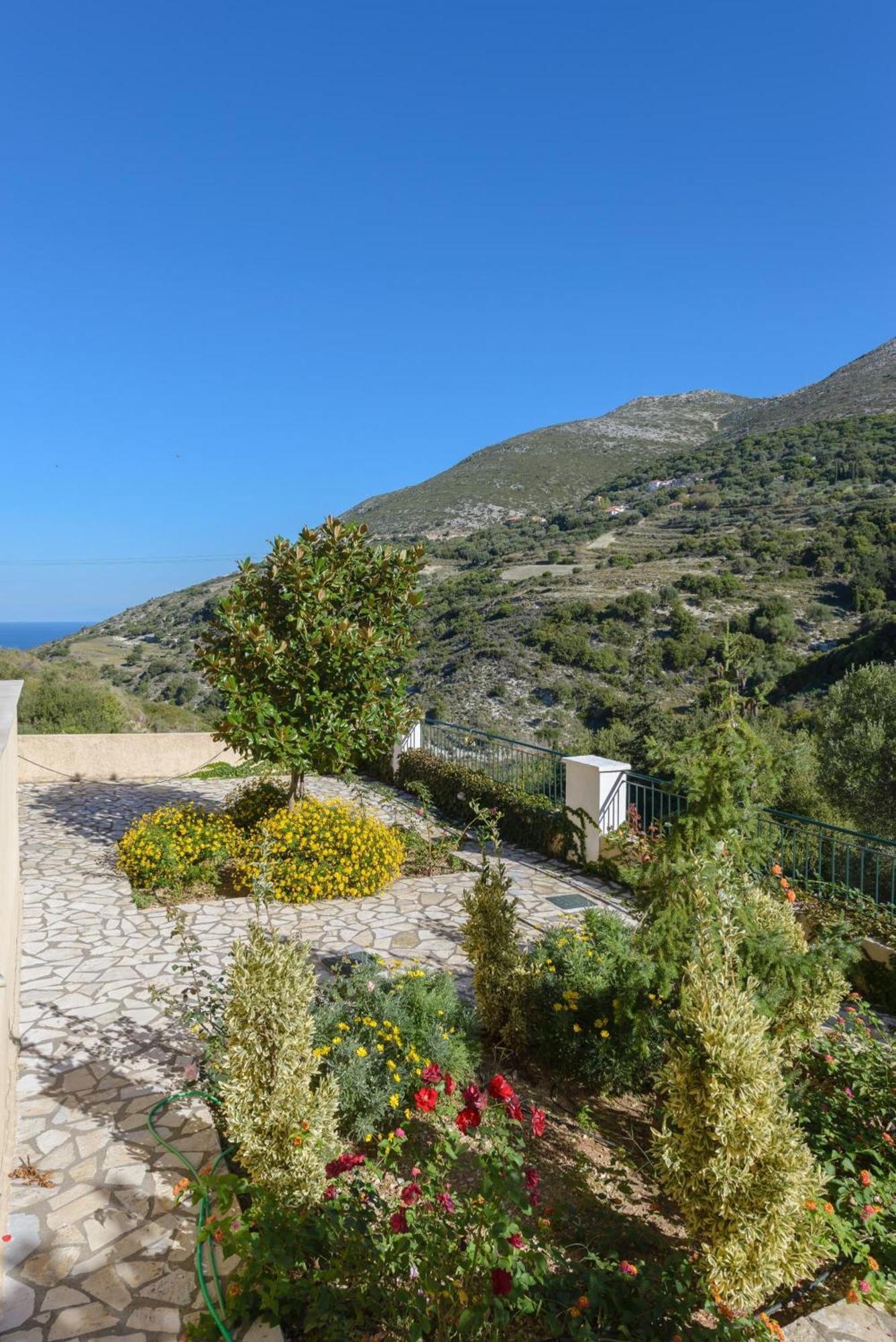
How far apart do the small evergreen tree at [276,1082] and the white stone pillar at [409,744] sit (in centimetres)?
915

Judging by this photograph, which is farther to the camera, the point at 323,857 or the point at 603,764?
the point at 603,764

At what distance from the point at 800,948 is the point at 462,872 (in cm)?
447

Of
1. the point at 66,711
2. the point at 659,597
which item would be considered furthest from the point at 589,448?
the point at 66,711

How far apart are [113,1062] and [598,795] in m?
5.06

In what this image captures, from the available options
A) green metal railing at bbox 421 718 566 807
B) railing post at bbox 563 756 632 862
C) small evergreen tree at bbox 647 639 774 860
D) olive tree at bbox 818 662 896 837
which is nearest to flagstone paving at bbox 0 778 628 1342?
railing post at bbox 563 756 632 862

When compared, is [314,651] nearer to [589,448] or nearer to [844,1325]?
[844,1325]

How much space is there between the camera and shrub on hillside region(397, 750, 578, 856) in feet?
27.9

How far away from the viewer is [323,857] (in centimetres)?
721

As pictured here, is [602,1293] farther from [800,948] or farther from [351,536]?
[351,536]

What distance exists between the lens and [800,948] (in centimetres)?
400

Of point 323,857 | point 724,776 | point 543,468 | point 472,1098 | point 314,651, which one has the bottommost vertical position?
point 323,857

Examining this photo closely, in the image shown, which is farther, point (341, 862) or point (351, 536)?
point (351, 536)

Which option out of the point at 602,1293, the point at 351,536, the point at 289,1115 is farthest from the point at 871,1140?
the point at 351,536

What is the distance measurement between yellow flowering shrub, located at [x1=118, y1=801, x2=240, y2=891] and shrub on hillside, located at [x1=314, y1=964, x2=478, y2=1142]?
350cm
